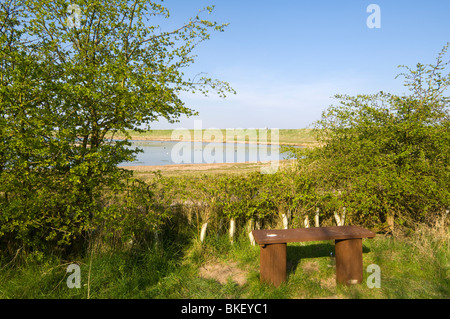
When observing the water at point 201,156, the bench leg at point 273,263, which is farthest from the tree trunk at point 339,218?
the water at point 201,156

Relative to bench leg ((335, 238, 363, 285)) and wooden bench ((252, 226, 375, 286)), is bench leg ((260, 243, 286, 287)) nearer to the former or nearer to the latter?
wooden bench ((252, 226, 375, 286))

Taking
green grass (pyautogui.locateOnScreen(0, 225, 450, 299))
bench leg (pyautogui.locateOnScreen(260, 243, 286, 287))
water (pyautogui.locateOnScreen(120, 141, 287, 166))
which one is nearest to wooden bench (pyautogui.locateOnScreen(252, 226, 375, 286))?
bench leg (pyautogui.locateOnScreen(260, 243, 286, 287))

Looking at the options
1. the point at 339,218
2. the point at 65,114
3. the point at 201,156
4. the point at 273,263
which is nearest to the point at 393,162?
the point at 339,218

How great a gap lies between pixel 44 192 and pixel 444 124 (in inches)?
327

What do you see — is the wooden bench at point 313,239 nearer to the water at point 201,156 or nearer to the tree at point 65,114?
the tree at point 65,114

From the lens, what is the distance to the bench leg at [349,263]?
3.63m

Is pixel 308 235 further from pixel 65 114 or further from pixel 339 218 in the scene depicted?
pixel 65 114

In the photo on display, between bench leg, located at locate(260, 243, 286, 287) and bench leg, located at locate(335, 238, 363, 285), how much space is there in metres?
0.89

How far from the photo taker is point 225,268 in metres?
4.14

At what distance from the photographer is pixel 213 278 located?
381cm

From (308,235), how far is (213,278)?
1.58 metres

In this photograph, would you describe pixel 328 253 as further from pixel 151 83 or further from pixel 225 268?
pixel 151 83

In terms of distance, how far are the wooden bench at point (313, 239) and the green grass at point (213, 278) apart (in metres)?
0.15
